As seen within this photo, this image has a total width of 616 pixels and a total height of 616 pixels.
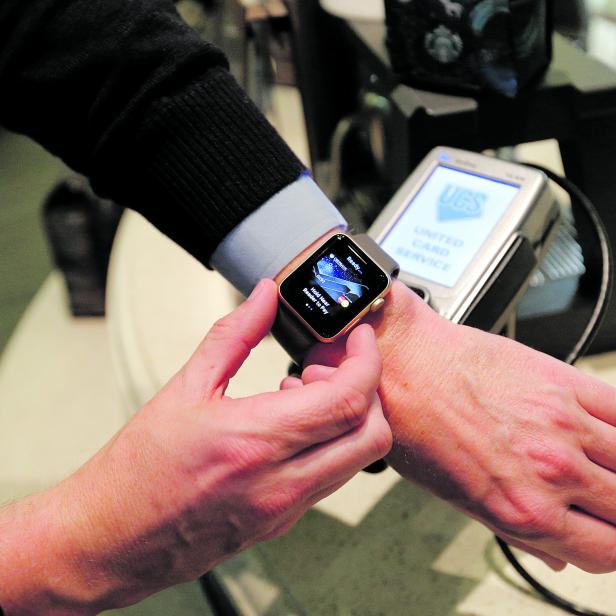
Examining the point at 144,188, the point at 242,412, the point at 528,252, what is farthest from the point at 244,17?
the point at 242,412

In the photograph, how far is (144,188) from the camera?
0.60 meters

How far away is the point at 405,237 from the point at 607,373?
0.87 feet

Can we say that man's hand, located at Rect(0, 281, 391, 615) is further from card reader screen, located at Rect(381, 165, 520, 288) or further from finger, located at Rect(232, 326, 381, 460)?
card reader screen, located at Rect(381, 165, 520, 288)

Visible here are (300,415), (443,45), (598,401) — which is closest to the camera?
(300,415)

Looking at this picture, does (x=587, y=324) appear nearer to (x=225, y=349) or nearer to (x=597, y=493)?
(x=597, y=493)

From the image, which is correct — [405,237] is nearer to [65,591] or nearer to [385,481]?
[385,481]

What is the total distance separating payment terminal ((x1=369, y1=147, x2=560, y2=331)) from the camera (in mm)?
576

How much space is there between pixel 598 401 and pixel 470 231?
0.17m

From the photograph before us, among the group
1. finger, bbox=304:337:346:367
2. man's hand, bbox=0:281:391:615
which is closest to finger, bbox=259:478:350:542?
man's hand, bbox=0:281:391:615

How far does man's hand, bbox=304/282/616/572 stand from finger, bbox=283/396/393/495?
6 cm

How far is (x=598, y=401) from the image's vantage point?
53 cm

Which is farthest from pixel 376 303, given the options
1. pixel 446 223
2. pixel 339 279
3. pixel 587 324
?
pixel 587 324

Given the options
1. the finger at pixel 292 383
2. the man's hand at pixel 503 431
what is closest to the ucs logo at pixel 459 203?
the man's hand at pixel 503 431

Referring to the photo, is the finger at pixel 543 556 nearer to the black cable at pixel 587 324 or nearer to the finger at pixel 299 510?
the black cable at pixel 587 324
